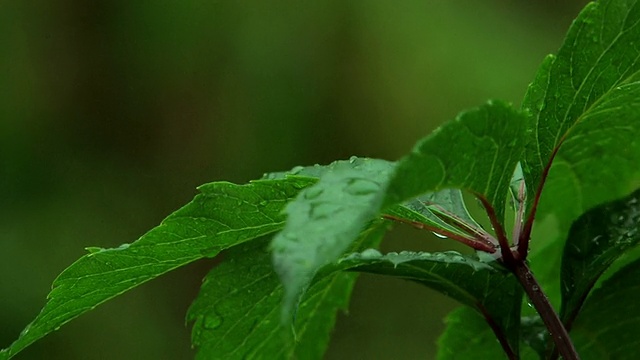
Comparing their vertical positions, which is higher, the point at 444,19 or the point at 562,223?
the point at 444,19

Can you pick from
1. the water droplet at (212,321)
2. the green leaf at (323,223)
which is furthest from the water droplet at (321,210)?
the water droplet at (212,321)

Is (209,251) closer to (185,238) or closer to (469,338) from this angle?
(185,238)

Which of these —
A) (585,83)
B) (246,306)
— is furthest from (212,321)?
(585,83)

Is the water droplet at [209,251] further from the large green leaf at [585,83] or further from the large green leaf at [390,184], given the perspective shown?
the large green leaf at [585,83]

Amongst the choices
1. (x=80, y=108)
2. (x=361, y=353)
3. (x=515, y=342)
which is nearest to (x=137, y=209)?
(x=80, y=108)

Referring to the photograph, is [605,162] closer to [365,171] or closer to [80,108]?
[365,171]

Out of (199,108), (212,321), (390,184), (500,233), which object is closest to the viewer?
(390,184)
